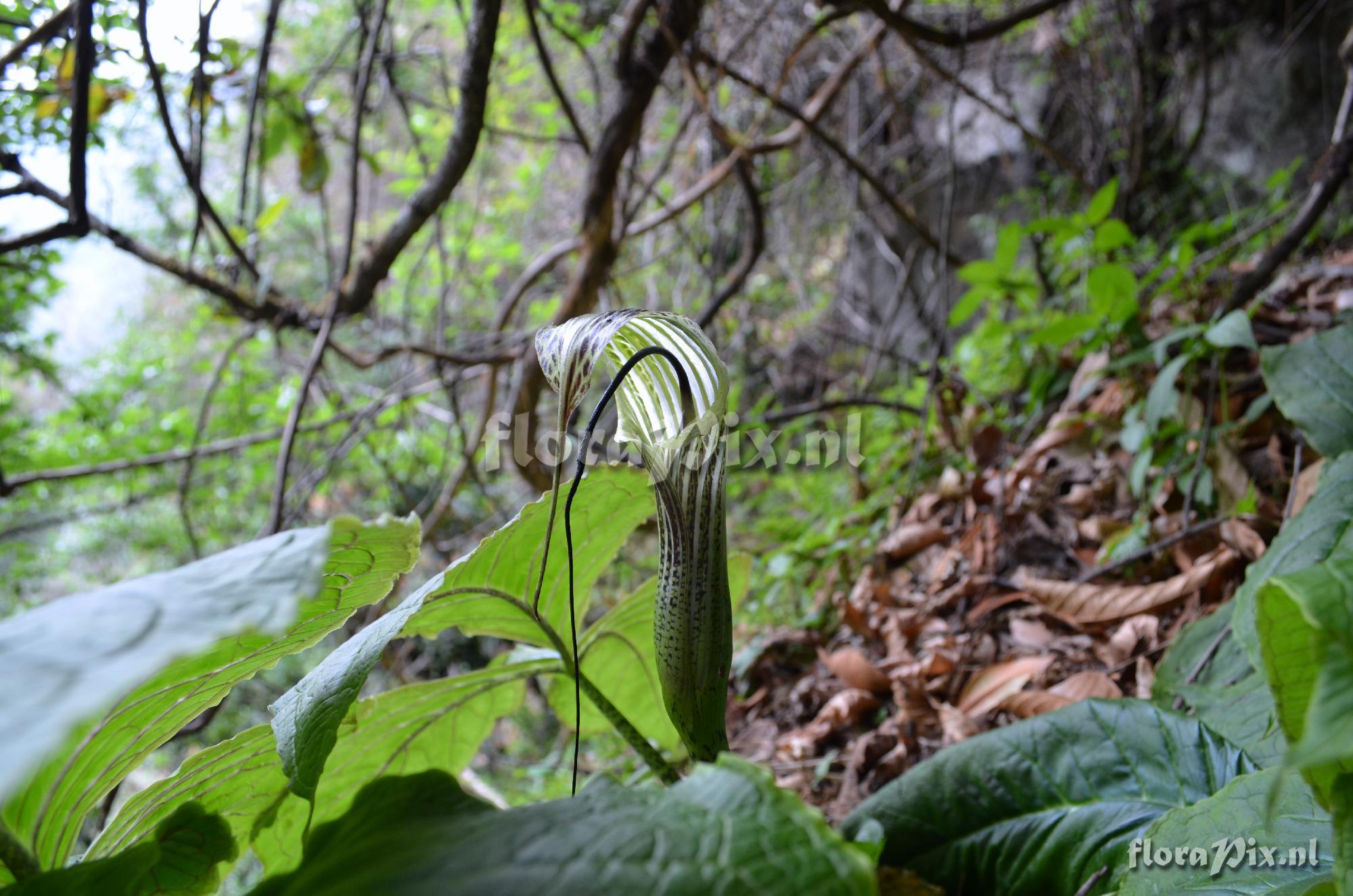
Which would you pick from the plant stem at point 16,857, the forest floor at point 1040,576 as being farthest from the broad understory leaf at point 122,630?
the forest floor at point 1040,576

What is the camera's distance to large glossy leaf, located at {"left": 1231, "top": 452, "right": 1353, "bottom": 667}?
2.44ft

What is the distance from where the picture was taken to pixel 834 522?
2.09 meters

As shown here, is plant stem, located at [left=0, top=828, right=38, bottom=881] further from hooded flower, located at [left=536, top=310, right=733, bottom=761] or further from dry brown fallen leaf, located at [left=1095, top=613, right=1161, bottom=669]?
dry brown fallen leaf, located at [left=1095, top=613, right=1161, bottom=669]

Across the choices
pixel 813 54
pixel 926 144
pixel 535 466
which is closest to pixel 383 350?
Answer: pixel 535 466

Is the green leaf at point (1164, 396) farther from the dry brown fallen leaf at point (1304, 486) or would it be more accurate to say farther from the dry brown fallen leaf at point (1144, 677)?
the dry brown fallen leaf at point (1144, 677)

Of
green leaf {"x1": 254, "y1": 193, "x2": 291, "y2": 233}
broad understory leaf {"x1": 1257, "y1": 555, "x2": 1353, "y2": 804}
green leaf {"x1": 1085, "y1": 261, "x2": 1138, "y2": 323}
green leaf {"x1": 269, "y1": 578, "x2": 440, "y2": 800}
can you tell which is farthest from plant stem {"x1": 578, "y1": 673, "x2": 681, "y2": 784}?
green leaf {"x1": 254, "y1": 193, "x2": 291, "y2": 233}

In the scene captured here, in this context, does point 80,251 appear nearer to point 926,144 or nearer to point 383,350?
point 383,350

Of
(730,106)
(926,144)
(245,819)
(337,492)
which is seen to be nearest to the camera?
(245,819)

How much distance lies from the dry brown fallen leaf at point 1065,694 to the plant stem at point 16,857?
41.5 inches

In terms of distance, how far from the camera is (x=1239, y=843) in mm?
544

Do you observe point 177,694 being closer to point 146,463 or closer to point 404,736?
point 404,736

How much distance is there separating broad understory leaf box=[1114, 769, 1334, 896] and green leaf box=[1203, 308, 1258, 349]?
87 cm

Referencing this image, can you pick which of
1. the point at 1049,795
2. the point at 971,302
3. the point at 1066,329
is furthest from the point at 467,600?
the point at 971,302

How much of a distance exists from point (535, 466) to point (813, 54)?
2713mm
